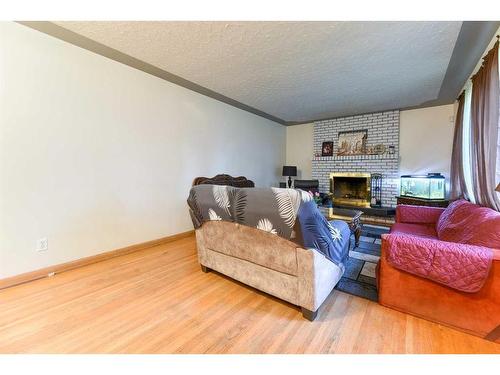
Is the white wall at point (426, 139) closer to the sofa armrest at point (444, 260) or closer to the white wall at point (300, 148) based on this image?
the white wall at point (300, 148)

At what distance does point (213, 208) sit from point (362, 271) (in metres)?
1.80

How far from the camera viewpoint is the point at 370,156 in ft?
16.9

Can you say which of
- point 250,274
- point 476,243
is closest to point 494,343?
point 476,243

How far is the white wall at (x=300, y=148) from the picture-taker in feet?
20.3

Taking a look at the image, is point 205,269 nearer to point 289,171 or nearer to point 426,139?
point 289,171

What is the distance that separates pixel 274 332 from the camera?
1513 millimetres

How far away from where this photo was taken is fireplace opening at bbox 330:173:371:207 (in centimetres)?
517

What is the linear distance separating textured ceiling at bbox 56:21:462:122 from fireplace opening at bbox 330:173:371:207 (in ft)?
6.52

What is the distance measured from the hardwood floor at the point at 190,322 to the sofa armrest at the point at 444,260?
38cm

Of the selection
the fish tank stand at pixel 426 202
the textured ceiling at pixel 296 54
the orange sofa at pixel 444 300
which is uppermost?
the textured ceiling at pixel 296 54

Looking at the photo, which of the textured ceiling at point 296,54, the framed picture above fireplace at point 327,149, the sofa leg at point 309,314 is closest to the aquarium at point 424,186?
the textured ceiling at point 296,54

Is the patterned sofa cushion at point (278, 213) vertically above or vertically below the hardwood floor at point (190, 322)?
above

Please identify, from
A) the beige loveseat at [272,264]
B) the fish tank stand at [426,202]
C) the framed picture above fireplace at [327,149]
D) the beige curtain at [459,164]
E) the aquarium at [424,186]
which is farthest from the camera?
the framed picture above fireplace at [327,149]
